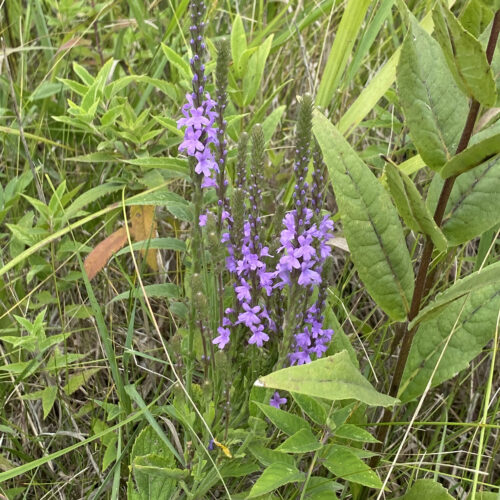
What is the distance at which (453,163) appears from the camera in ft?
5.12

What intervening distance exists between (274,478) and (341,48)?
149 centimetres

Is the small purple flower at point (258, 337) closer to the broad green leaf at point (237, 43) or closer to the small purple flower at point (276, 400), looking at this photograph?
the small purple flower at point (276, 400)

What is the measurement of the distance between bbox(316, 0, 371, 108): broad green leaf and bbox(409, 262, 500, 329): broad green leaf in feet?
3.05

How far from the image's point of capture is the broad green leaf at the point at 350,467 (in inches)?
65.6

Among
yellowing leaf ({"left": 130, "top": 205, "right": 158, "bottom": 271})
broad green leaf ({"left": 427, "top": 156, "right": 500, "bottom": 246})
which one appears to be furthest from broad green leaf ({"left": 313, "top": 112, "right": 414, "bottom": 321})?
yellowing leaf ({"left": 130, "top": 205, "right": 158, "bottom": 271})

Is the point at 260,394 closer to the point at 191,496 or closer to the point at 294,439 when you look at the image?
the point at 294,439

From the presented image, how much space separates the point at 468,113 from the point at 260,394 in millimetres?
877

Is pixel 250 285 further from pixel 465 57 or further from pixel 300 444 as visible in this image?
pixel 465 57

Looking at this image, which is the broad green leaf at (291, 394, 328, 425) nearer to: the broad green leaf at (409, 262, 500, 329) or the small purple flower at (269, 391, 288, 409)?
the small purple flower at (269, 391, 288, 409)

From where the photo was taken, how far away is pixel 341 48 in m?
2.41

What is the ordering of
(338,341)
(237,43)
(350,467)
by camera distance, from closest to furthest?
(350,467), (338,341), (237,43)

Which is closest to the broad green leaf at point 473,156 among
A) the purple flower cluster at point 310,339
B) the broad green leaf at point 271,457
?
the purple flower cluster at point 310,339

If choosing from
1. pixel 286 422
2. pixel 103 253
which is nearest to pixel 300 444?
pixel 286 422

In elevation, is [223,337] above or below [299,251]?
below
